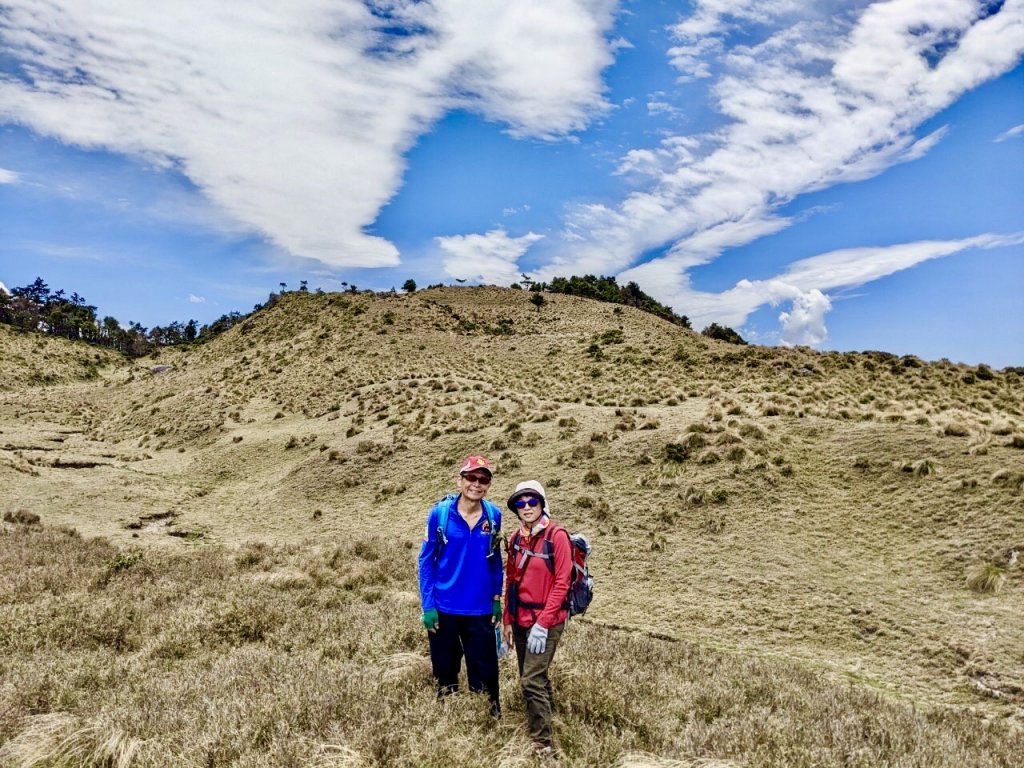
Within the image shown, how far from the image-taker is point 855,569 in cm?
1231

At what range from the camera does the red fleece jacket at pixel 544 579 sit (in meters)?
5.03

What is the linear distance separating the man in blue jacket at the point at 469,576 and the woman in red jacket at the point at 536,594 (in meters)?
0.20

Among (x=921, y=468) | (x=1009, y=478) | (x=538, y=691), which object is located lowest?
(x=538, y=691)

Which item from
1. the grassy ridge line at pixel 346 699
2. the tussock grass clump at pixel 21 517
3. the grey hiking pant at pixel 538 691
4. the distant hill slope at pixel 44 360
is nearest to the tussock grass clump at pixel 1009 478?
the grassy ridge line at pixel 346 699

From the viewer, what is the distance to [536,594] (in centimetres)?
518

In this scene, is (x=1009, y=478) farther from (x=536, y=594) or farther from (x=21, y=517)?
(x=21, y=517)

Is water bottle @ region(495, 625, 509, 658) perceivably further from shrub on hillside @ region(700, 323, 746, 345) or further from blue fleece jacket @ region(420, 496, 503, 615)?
shrub on hillside @ region(700, 323, 746, 345)

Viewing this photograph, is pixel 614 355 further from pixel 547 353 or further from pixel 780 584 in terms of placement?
pixel 780 584

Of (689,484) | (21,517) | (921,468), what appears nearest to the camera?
(921,468)

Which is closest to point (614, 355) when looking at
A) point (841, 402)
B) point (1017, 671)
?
point (841, 402)

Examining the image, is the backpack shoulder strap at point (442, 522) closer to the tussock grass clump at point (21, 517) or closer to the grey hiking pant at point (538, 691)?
the grey hiking pant at point (538, 691)

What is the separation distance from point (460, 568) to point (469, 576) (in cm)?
12

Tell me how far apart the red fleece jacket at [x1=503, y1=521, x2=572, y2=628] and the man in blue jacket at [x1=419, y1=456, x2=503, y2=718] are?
0.28 metres

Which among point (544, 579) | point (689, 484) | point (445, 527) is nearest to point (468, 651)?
point (544, 579)
